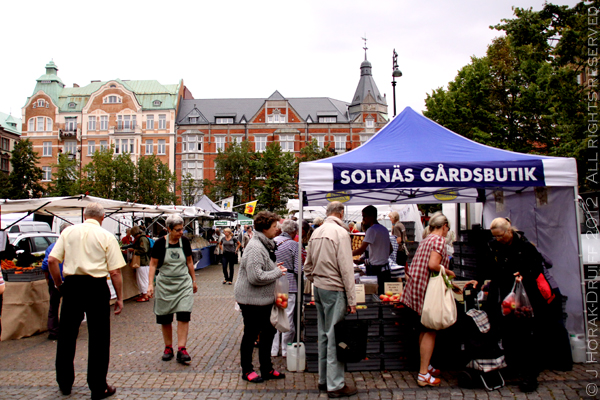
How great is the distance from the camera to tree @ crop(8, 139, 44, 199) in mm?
46938

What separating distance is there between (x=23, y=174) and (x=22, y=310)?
46.9m

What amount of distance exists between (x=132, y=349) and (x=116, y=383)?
5.11 ft

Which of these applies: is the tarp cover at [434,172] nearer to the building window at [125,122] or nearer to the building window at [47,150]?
the building window at [125,122]

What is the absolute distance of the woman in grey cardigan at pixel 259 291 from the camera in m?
4.92

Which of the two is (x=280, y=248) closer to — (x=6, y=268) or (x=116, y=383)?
(x=116, y=383)

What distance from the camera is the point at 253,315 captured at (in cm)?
502

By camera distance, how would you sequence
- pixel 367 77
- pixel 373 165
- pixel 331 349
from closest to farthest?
pixel 331 349
pixel 373 165
pixel 367 77

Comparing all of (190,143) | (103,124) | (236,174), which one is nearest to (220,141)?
(190,143)

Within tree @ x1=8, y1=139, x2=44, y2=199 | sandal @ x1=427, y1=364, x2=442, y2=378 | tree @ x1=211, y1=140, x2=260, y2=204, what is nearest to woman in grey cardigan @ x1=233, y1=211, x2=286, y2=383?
sandal @ x1=427, y1=364, x2=442, y2=378

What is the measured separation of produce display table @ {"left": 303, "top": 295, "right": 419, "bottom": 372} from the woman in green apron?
5.10 feet

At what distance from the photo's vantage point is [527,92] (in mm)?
19891

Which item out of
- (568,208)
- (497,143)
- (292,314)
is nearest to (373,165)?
(292,314)

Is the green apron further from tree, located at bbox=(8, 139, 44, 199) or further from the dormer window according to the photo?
the dormer window

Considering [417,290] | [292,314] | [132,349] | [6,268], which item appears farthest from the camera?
[6,268]
